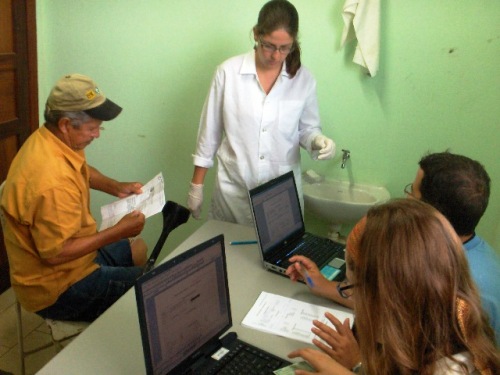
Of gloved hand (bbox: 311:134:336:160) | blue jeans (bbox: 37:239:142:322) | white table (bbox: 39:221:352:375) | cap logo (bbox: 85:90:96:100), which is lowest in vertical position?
blue jeans (bbox: 37:239:142:322)

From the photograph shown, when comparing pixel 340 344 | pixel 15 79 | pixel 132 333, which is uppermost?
pixel 15 79

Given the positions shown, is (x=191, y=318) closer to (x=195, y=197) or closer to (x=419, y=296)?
(x=419, y=296)

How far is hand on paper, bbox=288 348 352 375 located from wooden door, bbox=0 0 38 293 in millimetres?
2021

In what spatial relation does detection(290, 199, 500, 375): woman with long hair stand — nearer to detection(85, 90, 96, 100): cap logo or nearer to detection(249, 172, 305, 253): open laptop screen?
detection(249, 172, 305, 253): open laptop screen

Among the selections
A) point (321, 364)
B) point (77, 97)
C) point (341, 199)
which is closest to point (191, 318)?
point (321, 364)

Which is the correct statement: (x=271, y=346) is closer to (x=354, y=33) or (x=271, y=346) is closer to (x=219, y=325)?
(x=219, y=325)

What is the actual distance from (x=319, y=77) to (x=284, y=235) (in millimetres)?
974

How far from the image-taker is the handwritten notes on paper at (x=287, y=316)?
123 cm

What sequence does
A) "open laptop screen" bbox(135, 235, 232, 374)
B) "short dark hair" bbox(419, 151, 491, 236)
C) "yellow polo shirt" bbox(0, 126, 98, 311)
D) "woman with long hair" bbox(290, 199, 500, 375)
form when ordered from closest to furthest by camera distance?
"woman with long hair" bbox(290, 199, 500, 375)
"open laptop screen" bbox(135, 235, 232, 374)
"short dark hair" bbox(419, 151, 491, 236)
"yellow polo shirt" bbox(0, 126, 98, 311)

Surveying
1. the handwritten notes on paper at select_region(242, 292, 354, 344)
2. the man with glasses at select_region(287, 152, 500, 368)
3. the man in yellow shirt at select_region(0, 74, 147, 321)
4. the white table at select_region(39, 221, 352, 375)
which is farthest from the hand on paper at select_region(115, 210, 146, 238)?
the man with glasses at select_region(287, 152, 500, 368)

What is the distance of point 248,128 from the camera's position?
1.85 m

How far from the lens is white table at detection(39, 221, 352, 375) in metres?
1.09

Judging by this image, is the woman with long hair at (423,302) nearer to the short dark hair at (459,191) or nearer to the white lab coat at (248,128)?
the short dark hair at (459,191)

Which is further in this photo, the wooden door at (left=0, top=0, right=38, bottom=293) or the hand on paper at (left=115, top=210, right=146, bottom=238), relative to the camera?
the wooden door at (left=0, top=0, right=38, bottom=293)
